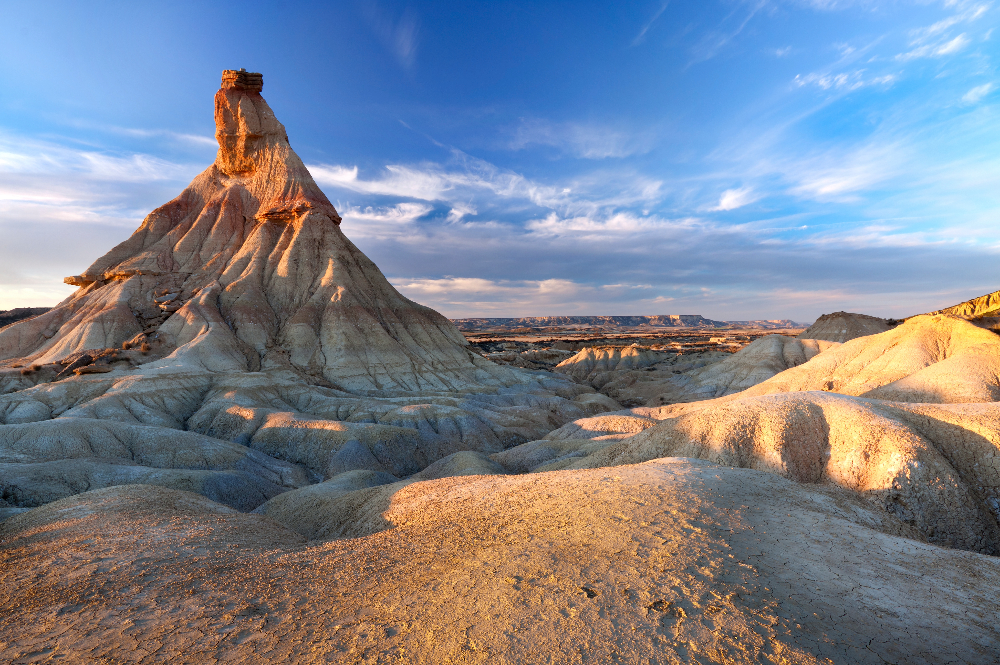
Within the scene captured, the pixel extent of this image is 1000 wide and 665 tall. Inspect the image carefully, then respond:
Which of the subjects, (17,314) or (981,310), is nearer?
(981,310)

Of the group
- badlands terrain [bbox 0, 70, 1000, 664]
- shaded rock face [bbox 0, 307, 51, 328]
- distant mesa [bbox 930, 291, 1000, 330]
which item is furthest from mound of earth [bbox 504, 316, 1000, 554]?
shaded rock face [bbox 0, 307, 51, 328]

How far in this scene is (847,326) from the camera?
58625 mm

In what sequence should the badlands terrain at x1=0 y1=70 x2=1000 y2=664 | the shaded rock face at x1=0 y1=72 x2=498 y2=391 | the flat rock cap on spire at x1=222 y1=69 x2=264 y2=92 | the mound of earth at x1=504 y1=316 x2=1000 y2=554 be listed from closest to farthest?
the badlands terrain at x1=0 y1=70 x2=1000 y2=664
the mound of earth at x1=504 y1=316 x2=1000 y2=554
the shaded rock face at x1=0 y1=72 x2=498 y2=391
the flat rock cap on spire at x1=222 y1=69 x2=264 y2=92

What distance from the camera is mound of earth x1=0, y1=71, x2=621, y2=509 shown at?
2264 centimetres

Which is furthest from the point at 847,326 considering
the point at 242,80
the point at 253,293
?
the point at 242,80

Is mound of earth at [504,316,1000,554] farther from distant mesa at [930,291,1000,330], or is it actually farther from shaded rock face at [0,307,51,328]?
shaded rock face at [0,307,51,328]

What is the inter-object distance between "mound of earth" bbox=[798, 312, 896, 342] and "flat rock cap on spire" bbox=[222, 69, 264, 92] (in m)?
81.2

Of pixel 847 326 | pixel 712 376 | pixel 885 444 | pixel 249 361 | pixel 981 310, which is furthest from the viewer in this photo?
pixel 847 326

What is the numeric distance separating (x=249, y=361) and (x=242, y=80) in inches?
1611

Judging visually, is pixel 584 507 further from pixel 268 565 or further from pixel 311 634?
pixel 268 565

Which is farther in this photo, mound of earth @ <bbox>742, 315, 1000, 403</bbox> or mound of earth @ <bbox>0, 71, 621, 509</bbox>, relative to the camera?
mound of earth @ <bbox>0, 71, 621, 509</bbox>

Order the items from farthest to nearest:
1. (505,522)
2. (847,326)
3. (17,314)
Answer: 1. (17,314)
2. (847,326)
3. (505,522)

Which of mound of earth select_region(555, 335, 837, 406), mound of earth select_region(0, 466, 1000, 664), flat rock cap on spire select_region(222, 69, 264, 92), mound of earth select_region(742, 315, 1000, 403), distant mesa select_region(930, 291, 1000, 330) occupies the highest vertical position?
flat rock cap on spire select_region(222, 69, 264, 92)

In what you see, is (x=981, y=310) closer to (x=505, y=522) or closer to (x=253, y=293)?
(x=505, y=522)
